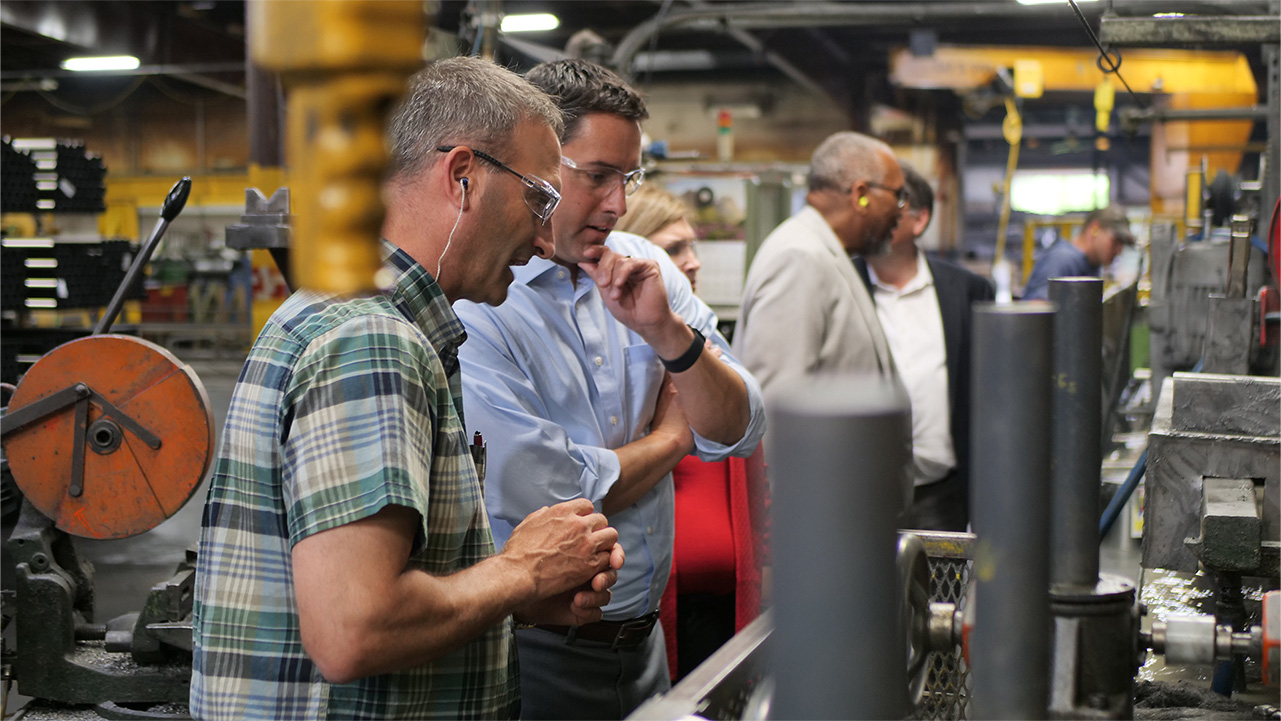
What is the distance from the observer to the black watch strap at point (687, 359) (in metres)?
1.84

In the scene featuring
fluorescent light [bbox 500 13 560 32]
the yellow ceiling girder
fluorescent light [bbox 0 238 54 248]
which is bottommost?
fluorescent light [bbox 0 238 54 248]

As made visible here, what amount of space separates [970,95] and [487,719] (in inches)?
488

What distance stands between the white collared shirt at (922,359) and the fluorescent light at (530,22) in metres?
9.42

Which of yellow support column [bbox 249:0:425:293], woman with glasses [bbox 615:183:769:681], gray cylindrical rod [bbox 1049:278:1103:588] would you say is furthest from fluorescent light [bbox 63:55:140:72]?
yellow support column [bbox 249:0:425:293]

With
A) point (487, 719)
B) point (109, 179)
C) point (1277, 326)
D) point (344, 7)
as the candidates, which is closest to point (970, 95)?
point (1277, 326)

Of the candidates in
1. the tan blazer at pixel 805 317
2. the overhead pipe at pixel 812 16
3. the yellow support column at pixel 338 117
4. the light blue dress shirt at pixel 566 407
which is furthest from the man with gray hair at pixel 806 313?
the overhead pipe at pixel 812 16

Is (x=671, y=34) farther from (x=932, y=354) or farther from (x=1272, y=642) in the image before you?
(x=1272, y=642)

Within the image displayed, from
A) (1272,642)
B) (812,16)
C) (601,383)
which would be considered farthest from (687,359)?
(812,16)

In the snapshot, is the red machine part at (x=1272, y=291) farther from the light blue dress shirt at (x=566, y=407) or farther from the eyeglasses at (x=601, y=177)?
the eyeglasses at (x=601, y=177)

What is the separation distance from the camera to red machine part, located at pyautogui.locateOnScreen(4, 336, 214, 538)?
276cm

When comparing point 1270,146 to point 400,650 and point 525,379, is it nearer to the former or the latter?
point 525,379

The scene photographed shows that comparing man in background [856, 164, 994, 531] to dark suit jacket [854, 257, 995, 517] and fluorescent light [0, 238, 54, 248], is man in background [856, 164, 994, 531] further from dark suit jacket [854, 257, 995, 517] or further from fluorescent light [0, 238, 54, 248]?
fluorescent light [0, 238, 54, 248]

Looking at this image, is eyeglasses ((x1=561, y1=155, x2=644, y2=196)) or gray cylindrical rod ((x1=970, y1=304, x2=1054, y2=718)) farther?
eyeglasses ((x1=561, y1=155, x2=644, y2=196))

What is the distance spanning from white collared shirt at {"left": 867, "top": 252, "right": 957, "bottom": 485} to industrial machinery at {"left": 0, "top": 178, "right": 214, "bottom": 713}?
6.67 feet
